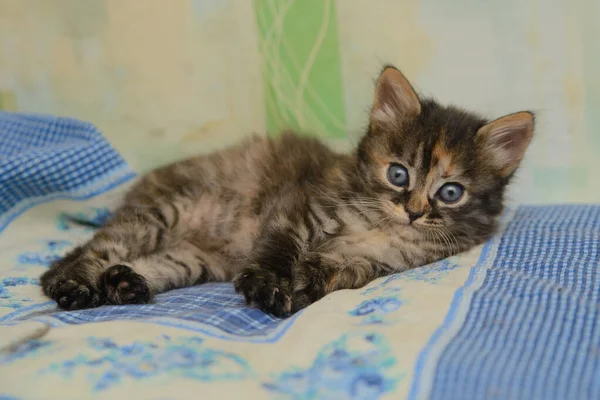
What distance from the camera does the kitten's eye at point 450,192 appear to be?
1941mm

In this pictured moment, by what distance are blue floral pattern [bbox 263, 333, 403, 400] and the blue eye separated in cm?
76

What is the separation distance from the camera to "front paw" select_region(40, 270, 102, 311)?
1.76 meters

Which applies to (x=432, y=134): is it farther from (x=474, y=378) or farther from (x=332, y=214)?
(x=474, y=378)

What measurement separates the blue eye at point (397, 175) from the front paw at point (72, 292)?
98cm

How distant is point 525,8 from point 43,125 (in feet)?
6.99

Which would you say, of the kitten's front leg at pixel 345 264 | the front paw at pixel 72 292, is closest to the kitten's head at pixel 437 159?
the kitten's front leg at pixel 345 264

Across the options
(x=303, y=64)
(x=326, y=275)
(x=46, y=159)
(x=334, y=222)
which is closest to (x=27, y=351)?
(x=326, y=275)

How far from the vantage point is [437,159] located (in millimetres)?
1919

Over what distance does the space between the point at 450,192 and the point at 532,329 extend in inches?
26.2

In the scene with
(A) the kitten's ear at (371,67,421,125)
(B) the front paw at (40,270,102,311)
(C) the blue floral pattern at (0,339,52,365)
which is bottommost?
(B) the front paw at (40,270,102,311)

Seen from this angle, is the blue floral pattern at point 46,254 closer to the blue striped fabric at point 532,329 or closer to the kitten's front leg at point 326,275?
the kitten's front leg at point 326,275

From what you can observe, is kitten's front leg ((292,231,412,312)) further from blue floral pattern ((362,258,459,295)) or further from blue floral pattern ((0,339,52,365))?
blue floral pattern ((0,339,52,365))

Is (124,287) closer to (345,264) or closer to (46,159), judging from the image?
(345,264)

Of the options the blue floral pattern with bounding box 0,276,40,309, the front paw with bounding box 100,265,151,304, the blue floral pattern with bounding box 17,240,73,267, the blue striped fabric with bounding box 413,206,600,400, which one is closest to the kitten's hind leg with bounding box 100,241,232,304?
the front paw with bounding box 100,265,151,304
